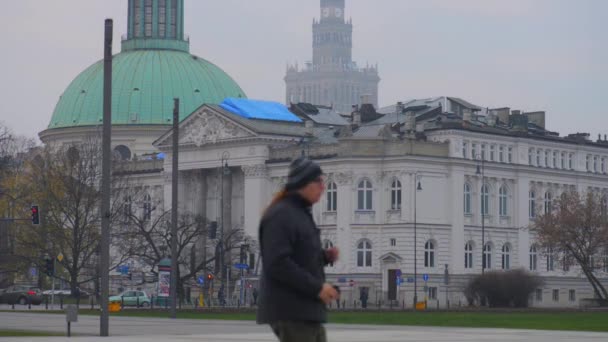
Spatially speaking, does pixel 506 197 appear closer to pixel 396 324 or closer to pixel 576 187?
pixel 576 187

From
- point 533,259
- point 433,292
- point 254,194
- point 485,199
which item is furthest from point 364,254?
point 533,259

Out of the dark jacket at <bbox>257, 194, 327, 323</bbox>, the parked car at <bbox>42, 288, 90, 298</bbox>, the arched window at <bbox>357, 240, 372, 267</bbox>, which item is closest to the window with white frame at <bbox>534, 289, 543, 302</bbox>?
the arched window at <bbox>357, 240, 372, 267</bbox>

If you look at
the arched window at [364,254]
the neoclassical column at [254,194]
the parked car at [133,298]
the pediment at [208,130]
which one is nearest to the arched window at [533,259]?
the arched window at [364,254]

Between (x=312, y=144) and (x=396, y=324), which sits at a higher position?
(x=312, y=144)

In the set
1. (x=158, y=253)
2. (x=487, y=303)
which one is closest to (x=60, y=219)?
(x=158, y=253)

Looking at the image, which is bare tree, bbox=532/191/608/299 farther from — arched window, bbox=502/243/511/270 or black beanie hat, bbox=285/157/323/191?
black beanie hat, bbox=285/157/323/191

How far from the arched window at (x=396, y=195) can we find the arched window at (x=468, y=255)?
757cm

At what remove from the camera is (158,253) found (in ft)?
381

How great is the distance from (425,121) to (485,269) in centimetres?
1440

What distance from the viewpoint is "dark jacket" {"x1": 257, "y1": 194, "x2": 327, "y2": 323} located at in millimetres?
14500

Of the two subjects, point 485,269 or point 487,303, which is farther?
point 485,269

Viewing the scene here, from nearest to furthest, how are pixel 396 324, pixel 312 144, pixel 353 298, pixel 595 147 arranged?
1. pixel 396 324
2. pixel 353 298
3. pixel 312 144
4. pixel 595 147

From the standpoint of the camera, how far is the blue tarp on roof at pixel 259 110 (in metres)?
142

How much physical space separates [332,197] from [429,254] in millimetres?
10545
